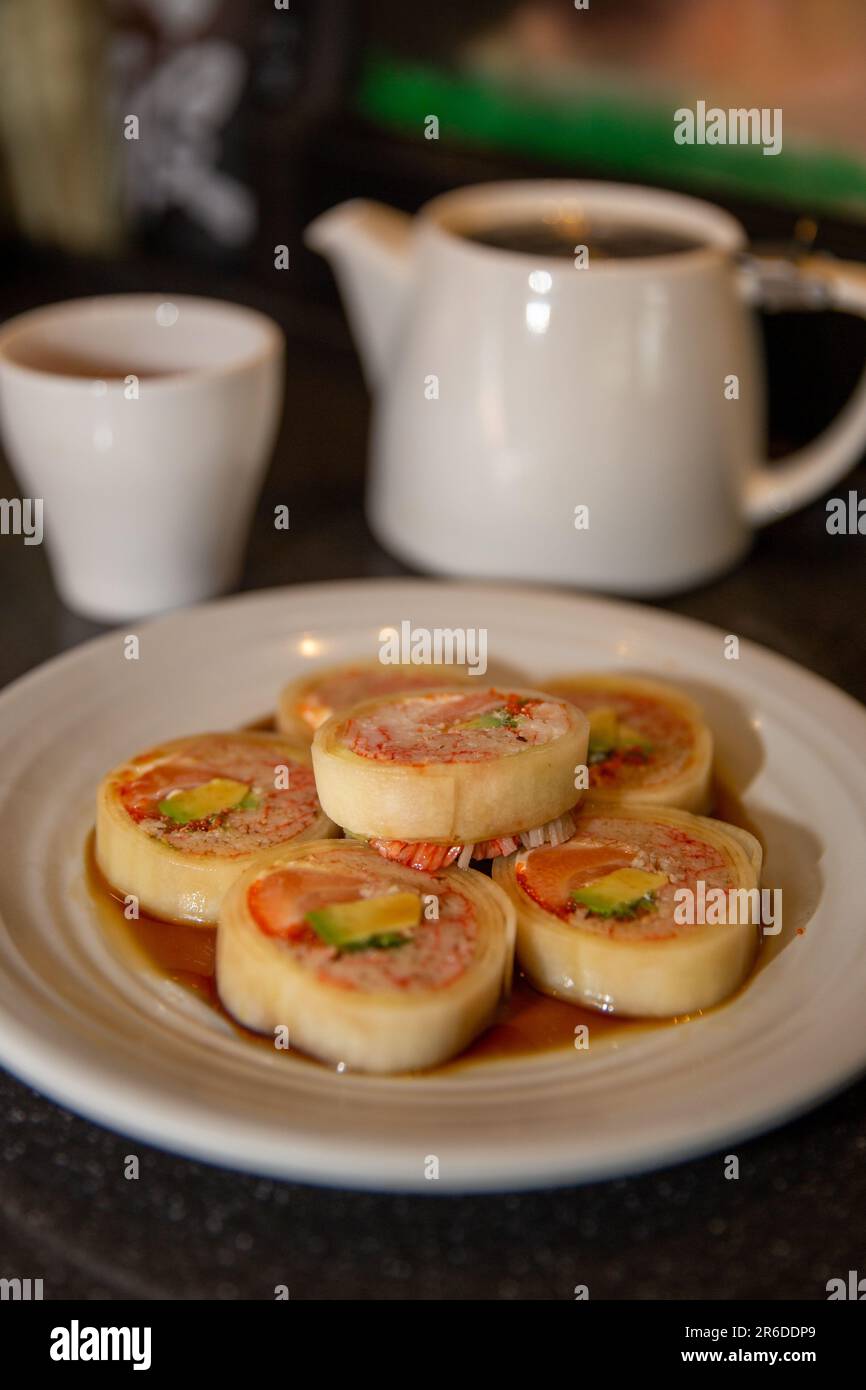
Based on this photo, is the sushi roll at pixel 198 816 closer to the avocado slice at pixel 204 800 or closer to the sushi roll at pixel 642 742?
the avocado slice at pixel 204 800

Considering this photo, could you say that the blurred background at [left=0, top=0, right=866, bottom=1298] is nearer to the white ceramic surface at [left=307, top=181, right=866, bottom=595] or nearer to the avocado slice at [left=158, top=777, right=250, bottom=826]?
the white ceramic surface at [left=307, top=181, right=866, bottom=595]

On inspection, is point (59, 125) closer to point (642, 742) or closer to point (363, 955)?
point (642, 742)

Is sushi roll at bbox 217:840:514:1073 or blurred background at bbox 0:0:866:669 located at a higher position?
blurred background at bbox 0:0:866:669

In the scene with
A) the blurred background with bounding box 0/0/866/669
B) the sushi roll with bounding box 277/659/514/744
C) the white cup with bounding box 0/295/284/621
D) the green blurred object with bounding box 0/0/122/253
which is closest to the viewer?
the sushi roll with bounding box 277/659/514/744

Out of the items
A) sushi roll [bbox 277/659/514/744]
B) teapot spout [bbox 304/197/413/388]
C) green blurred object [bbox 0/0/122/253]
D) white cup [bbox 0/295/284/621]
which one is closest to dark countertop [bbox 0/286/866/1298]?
sushi roll [bbox 277/659/514/744]

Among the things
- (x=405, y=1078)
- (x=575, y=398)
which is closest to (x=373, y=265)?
(x=575, y=398)
